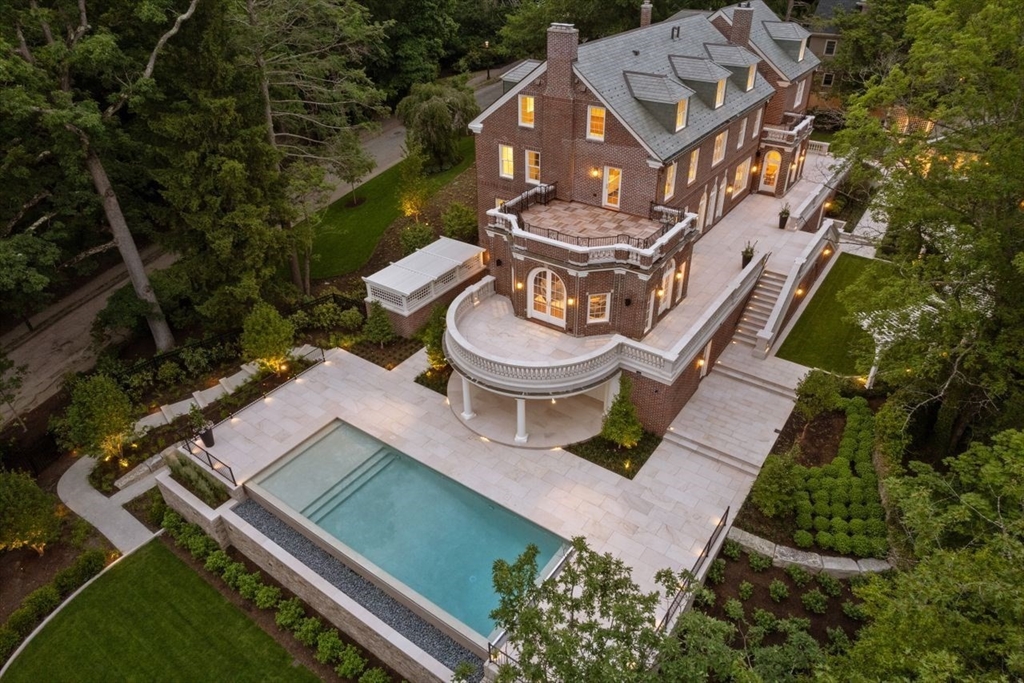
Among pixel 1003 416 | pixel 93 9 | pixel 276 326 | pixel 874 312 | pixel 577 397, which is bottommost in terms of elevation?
pixel 577 397

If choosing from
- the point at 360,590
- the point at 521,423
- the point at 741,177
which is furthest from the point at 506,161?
the point at 360,590

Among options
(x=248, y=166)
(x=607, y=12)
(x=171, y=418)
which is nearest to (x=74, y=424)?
(x=171, y=418)

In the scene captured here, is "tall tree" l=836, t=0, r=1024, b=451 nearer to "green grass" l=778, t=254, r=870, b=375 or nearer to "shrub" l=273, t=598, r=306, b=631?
"green grass" l=778, t=254, r=870, b=375

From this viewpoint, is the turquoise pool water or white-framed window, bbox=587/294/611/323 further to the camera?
white-framed window, bbox=587/294/611/323

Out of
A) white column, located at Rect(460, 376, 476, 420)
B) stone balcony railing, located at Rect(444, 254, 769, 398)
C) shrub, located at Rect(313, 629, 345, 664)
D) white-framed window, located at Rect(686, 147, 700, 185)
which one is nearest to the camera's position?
shrub, located at Rect(313, 629, 345, 664)

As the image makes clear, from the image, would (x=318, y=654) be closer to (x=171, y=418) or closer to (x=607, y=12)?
(x=171, y=418)

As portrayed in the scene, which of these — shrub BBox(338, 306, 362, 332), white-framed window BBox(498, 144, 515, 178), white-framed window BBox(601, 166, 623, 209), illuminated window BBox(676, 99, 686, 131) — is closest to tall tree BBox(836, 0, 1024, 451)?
illuminated window BBox(676, 99, 686, 131)
